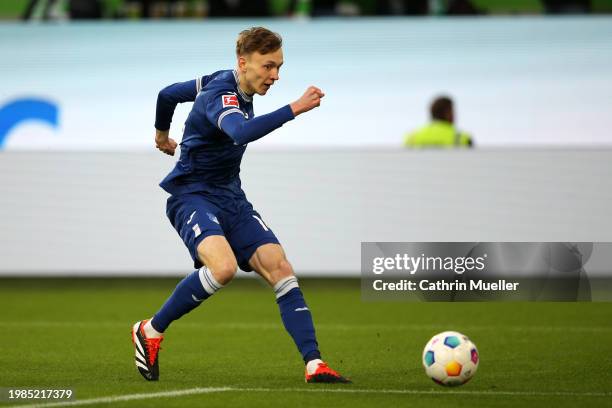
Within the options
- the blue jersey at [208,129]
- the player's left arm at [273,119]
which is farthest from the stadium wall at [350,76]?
the player's left arm at [273,119]

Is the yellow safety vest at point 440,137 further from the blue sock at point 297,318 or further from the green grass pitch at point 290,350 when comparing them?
the blue sock at point 297,318

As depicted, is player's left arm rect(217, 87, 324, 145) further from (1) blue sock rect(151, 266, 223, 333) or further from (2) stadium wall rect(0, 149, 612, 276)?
(2) stadium wall rect(0, 149, 612, 276)

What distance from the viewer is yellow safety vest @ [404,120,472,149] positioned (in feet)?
39.7

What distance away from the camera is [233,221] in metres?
6.35

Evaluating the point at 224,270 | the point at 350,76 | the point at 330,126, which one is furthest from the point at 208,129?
the point at 350,76

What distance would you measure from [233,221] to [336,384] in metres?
1.00

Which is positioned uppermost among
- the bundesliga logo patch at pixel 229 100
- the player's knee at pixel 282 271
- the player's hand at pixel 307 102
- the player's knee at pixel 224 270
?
the player's hand at pixel 307 102

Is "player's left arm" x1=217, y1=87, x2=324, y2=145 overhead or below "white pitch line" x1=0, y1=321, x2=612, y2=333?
overhead

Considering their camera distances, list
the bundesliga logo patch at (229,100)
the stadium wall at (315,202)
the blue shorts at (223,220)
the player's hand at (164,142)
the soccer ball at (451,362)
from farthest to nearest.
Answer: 1. the stadium wall at (315,202)
2. the player's hand at (164,142)
3. the blue shorts at (223,220)
4. the bundesliga logo patch at (229,100)
5. the soccer ball at (451,362)

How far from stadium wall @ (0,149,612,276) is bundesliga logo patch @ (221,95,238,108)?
20.1 feet

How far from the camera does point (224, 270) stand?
5.99m

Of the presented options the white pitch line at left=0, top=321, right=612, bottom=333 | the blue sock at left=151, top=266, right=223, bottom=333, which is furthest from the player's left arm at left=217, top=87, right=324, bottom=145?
the white pitch line at left=0, top=321, right=612, bottom=333

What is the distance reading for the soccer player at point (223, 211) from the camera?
600 cm

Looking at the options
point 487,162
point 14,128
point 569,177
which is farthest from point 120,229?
point 569,177
